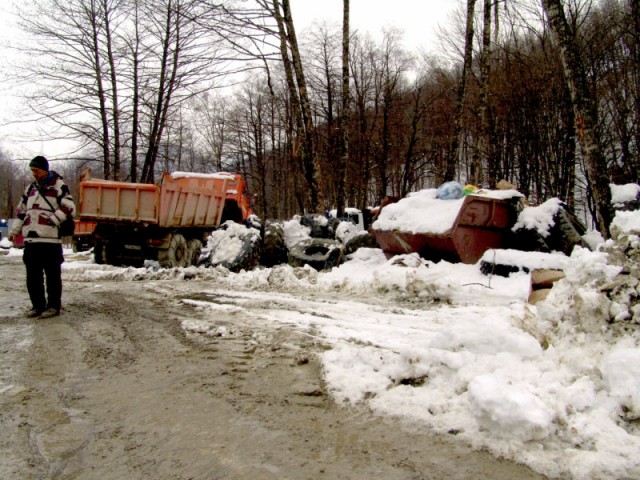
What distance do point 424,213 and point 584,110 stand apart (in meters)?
3.05

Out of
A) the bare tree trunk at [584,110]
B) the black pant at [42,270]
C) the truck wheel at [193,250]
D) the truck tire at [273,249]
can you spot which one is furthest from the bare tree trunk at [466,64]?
the black pant at [42,270]

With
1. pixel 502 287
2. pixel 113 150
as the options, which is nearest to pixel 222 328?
pixel 502 287

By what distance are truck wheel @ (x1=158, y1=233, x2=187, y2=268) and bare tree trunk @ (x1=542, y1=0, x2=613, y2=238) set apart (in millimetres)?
9233

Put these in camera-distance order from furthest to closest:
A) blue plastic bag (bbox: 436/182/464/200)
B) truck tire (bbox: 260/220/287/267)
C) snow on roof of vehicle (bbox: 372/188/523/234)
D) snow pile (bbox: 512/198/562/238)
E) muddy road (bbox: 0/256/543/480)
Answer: truck tire (bbox: 260/220/287/267), blue plastic bag (bbox: 436/182/464/200), snow on roof of vehicle (bbox: 372/188/523/234), snow pile (bbox: 512/198/562/238), muddy road (bbox: 0/256/543/480)

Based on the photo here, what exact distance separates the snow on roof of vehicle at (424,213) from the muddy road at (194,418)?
4.54 m

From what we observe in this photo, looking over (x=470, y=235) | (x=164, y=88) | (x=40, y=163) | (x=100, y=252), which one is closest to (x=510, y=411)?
(x=40, y=163)

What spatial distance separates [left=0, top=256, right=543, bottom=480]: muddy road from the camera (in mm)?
1924

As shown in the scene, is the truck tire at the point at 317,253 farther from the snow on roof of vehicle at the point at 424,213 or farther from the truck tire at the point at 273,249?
the snow on roof of vehicle at the point at 424,213

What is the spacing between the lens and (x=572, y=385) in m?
2.31

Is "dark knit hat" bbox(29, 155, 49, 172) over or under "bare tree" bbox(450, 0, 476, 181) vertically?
under

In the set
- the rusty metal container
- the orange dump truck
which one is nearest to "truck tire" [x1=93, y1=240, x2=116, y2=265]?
the orange dump truck

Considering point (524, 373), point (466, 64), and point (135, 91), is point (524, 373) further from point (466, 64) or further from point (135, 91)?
point (135, 91)

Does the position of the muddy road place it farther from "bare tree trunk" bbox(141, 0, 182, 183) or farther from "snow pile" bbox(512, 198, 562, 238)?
"bare tree trunk" bbox(141, 0, 182, 183)

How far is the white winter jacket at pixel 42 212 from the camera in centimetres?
501
